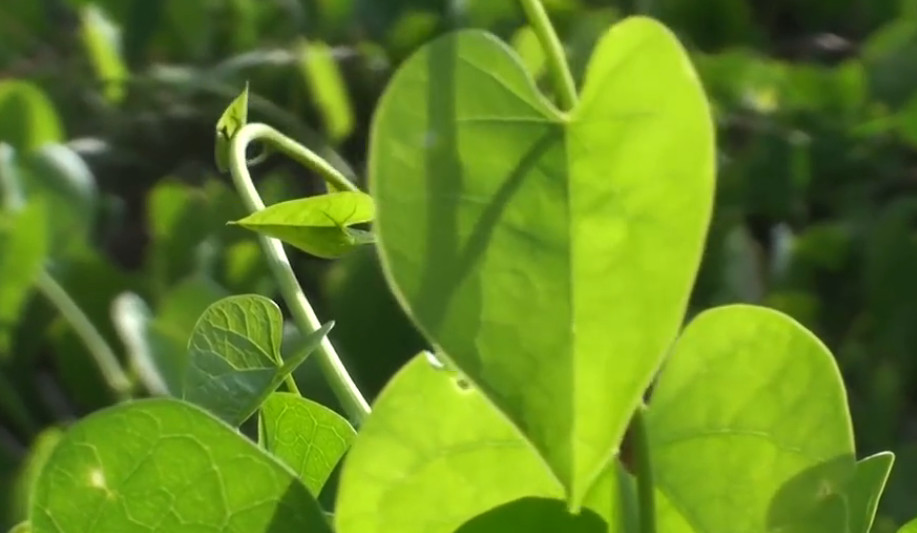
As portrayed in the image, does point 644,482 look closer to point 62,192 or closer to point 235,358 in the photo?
point 235,358

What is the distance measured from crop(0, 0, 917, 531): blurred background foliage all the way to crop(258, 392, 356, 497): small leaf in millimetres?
277

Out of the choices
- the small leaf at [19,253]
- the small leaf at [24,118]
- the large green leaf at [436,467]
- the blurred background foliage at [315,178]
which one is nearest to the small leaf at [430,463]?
the large green leaf at [436,467]

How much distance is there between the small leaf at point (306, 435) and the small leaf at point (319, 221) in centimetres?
2

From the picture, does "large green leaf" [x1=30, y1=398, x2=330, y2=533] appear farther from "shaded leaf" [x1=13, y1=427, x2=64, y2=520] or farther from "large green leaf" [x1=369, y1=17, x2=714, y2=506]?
"shaded leaf" [x1=13, y1=427, x2=64, y2=520]

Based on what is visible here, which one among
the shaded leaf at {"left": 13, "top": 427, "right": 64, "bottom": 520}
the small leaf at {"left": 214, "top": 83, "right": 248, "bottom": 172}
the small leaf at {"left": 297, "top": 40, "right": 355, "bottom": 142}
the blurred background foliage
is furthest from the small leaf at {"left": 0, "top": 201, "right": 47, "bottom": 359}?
the small leaf at {"left": 214, "top": 83, "right": 248, "bottom": 172}

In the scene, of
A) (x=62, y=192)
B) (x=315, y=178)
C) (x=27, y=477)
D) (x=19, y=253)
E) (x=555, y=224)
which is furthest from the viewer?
(x=315, y=178)

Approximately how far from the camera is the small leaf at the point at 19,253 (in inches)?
26.2

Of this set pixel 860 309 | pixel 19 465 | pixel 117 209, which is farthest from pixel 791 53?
pixel 19 465

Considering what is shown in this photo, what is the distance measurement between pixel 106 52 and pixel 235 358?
2.59 feet

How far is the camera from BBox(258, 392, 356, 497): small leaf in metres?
0.20

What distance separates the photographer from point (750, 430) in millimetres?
167

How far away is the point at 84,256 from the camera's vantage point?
0.75 metres

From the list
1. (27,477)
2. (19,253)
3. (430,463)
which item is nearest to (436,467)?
(430,463)

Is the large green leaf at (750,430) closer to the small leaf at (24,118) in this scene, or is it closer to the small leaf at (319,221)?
the small leaf at (319,221)
